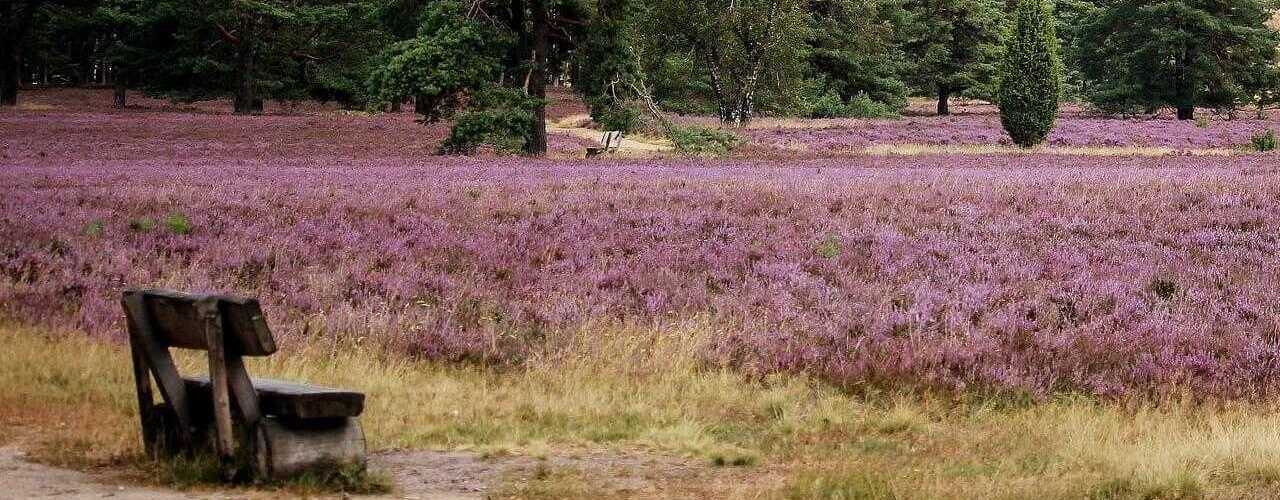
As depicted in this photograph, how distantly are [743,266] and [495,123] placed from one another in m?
21.9

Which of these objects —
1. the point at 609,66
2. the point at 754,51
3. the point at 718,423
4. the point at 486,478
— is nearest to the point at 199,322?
the point at 486,478

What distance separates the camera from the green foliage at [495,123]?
34094 millimetres

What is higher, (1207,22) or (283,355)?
(1207,22)

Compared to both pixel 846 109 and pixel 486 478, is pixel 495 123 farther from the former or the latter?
pixel 846 109

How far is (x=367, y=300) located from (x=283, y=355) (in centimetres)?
197

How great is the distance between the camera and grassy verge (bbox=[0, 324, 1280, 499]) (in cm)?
644

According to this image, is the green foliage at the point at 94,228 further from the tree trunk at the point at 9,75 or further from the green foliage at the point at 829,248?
the tree trunk at the point at 9,75

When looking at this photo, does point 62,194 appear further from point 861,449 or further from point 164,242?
point 861,449

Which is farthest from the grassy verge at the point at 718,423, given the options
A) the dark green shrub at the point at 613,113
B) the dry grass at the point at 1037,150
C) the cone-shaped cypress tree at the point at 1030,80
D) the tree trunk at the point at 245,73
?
the tree trunk at the point at 245,73

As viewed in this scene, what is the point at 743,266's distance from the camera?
43.1ft

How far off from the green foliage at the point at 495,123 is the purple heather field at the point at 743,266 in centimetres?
1219

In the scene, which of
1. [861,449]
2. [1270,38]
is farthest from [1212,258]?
[1270,38]

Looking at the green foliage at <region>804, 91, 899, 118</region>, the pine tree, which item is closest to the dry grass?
the pine tree

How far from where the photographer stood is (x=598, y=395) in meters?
8.55
